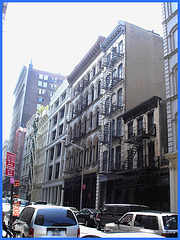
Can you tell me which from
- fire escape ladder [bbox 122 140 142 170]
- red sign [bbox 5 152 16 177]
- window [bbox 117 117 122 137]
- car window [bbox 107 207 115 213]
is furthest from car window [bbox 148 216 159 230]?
window [bbox 117 117 122 137]

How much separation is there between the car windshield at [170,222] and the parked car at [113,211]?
7448 millimetres

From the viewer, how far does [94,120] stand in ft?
133

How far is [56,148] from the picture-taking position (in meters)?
59.2

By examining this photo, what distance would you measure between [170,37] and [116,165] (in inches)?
583

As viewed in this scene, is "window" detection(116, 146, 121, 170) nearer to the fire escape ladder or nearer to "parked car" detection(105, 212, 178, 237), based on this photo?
the fire escape ladder

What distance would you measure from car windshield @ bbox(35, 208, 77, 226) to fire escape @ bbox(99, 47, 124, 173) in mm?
22439

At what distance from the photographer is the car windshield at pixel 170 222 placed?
31.9ft

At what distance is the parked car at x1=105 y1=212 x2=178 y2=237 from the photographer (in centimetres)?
965

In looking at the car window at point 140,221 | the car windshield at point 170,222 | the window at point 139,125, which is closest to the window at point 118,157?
the window at point 139,125

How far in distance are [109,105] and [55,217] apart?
27.8m

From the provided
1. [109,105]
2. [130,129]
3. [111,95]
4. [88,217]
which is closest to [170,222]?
[88,217]

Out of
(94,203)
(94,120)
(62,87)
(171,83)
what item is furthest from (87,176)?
(62,87)

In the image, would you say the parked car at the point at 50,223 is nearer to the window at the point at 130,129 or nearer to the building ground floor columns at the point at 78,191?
the window at the point at 130,129

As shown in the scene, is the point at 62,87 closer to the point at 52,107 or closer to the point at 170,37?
the point at 52,107
